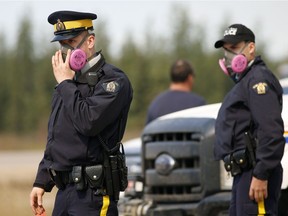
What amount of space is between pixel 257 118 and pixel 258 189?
47 cm

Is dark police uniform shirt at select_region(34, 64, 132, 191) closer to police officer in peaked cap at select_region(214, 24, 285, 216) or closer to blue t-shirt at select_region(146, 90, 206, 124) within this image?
police officer in peaked cap at select_region(214, 24, 285, 216)

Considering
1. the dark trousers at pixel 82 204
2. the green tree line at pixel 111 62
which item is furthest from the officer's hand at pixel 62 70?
the green tree line at pixel 111 62

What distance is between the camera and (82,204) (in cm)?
555

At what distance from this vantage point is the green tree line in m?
58.5

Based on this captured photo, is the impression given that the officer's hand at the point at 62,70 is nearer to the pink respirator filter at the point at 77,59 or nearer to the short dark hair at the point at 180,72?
the pink respirator filter at the point at 77,59

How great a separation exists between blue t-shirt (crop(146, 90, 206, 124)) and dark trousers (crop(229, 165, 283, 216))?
356 cm

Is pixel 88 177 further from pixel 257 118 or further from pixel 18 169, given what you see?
pixel 18 169

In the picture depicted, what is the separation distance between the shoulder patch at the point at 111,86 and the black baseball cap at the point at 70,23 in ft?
1.35

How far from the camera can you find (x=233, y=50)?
6.51m

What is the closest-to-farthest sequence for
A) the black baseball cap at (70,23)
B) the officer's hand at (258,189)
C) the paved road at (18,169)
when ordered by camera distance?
1. the black baseball cap at (70,23)
2. the officer's hand at (258,189)
3. the paved road at (18,169)

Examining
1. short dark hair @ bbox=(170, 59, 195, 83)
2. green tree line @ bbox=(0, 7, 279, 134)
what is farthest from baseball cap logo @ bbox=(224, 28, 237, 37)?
green tree line @ bbox=(0, 7, 279, 134)

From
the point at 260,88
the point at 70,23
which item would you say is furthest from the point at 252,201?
the point at 70,23

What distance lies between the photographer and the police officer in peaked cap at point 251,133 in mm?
5883

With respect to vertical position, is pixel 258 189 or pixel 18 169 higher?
pixel 258 189
